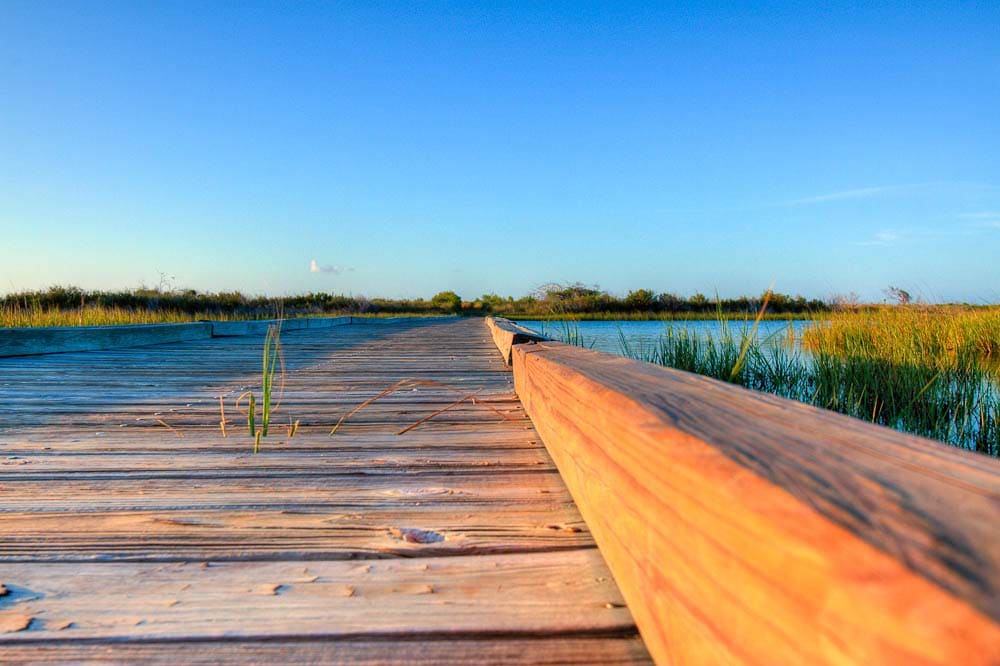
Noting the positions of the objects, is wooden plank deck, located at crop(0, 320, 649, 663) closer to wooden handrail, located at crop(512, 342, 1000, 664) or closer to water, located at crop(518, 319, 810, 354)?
wooden handrail, located at crop(512, 342, 1000, 664)

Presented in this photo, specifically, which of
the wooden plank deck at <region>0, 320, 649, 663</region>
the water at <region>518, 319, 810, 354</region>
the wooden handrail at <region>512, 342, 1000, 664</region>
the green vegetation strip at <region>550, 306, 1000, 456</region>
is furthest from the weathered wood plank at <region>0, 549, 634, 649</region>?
the water at <region>518, 319, 810, 354</region>

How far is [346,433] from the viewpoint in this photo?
1.90m

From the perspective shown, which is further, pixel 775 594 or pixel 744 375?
→ pixel 744 375

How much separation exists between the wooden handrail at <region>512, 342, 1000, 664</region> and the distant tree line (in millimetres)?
3936

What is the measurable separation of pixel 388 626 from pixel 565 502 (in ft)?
1.79

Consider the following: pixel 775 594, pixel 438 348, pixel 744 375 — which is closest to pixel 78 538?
pixel 775 594

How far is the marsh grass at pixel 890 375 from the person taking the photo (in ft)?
12.1

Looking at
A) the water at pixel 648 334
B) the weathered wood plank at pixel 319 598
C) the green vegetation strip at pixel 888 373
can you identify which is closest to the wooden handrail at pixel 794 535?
the weathered wood plank at pixel 319 598

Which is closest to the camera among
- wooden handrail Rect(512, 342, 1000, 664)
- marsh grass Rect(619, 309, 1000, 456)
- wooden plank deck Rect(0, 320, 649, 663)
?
wooden handrail Rect(512, 342, 1000, 664)

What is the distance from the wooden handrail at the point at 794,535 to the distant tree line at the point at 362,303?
3.94 m

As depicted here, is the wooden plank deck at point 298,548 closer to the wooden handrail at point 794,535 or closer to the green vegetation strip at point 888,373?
the wooden handrail at point 794,535

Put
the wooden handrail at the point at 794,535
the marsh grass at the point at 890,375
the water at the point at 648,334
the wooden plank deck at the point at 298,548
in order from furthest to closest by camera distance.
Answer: the water at the point at 648,334, the marsh grass at the point at 890,375, the wooden plank deck at the point at 298,548, the wooden handrail at the point at 794,535

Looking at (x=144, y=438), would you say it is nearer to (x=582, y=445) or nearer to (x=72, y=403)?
(x=72, y=403)

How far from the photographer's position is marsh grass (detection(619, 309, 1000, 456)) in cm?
368
